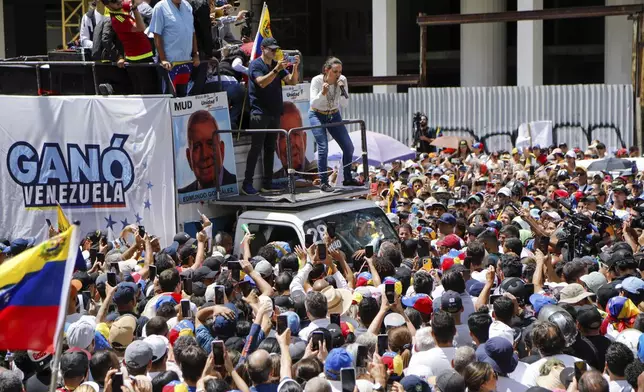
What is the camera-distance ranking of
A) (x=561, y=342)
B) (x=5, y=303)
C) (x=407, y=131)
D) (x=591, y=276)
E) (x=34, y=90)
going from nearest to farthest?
(x=5, y=303)
(x=561, y=342)
(x=591, y=276)
(x=34, y=90)
(x=407, y=131)

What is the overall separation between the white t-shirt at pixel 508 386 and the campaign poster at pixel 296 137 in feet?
19.0

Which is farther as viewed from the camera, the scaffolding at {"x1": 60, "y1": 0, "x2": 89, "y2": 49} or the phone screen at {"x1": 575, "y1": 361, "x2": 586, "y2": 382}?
the scaffolding at {"x1": 60, "y1": 0, "x2": 89, "y2": 49}

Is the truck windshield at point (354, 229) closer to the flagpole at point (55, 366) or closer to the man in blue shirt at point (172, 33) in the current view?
the man in blue shirt at point (172, 33)

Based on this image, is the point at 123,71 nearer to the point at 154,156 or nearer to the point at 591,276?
the point at 154,156

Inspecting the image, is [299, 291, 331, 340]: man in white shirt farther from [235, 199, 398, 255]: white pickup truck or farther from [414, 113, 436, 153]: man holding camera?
[414, 113, 436, 153]: man holding camera

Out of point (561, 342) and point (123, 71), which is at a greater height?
point (123, 71)

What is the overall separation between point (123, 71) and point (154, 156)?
111 cm

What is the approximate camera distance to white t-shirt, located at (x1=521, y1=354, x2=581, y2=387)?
6.75 meters

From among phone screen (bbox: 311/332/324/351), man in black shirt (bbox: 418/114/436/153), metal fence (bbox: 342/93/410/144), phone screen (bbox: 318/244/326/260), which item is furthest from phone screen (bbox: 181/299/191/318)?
metal fence (bbox: 342/93/410/144)

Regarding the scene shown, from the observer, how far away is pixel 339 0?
133 feet

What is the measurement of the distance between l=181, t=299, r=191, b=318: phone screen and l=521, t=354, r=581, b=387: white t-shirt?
2467 millimetres

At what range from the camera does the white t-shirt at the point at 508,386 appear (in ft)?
22.1

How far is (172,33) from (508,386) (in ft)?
19.5

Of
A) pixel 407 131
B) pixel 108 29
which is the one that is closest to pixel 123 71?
pixel 108 29
